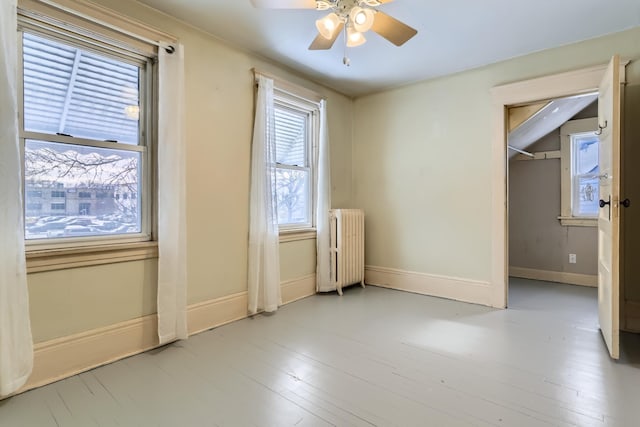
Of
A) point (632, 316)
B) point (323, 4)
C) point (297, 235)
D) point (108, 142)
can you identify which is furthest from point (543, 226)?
point (108, 142)

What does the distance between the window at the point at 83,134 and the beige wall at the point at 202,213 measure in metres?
0.28

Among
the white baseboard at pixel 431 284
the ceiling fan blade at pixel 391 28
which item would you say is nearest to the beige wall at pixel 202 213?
the white baseboard at pixel 431 284

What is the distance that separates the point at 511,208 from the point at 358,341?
3726mm

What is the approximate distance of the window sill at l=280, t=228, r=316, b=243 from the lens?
3.49m

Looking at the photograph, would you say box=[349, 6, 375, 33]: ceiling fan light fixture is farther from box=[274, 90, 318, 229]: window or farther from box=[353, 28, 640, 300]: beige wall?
box=[353, 28, 640, 300]: beige wall

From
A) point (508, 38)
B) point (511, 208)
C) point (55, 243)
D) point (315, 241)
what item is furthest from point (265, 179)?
point (511, 208)

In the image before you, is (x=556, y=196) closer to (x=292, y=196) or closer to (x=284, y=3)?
(x=292, y=196)

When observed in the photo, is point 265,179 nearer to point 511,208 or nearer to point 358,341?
point 358,341

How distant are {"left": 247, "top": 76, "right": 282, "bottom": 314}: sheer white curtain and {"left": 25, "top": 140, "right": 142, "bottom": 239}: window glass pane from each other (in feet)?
3.23

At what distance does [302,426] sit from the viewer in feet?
4.99

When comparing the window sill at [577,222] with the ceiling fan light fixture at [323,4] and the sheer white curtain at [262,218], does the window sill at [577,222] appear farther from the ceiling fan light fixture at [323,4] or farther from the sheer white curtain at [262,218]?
the ceiling fan light fixture at [323,4]

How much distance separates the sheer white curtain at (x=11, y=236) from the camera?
66.1 inches

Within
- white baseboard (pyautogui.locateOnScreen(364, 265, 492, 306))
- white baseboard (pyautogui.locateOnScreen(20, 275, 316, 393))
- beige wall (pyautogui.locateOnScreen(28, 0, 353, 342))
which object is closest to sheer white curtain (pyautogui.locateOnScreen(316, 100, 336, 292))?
beige wall (pyautogui.locateOnScreen(28, 0, 353, 342))

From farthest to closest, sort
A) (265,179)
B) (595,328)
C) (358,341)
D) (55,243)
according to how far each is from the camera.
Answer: (265,179) → (595,328) → (358,341) → (55,243)
